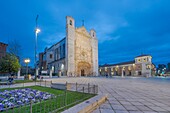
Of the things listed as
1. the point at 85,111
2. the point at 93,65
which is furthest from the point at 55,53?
the point at 85,111

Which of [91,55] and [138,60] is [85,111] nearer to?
[91,55]

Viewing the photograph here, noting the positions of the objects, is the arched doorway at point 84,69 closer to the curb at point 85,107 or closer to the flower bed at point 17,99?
the flower bed at point 17,99

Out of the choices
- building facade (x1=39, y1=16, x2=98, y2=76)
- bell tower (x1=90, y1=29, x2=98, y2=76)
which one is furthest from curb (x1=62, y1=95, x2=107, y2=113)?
bell tower (x1=90, y1=29, x2=98, y2=76)

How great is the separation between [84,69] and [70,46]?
11313mm

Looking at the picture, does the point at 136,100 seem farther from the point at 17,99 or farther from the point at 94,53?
the point at 94,53

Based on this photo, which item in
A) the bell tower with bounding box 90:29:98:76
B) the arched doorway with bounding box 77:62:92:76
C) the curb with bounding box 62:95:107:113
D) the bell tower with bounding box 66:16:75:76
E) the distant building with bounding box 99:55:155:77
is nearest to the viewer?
the curb with bounding box 62:95:107:113

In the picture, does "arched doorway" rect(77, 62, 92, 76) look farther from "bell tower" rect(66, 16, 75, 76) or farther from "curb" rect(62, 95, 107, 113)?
"curb" rect(62, 95, 107, 113)

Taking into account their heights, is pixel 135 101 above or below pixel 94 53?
below

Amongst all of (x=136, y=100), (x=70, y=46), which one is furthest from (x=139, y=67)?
(x=136, y=100)

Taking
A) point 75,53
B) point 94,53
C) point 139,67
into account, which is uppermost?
point 94,53

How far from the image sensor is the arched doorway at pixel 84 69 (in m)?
47.5

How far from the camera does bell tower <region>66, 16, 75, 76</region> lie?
43.1 metres

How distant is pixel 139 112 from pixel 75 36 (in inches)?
1741

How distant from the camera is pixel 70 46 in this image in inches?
1761
